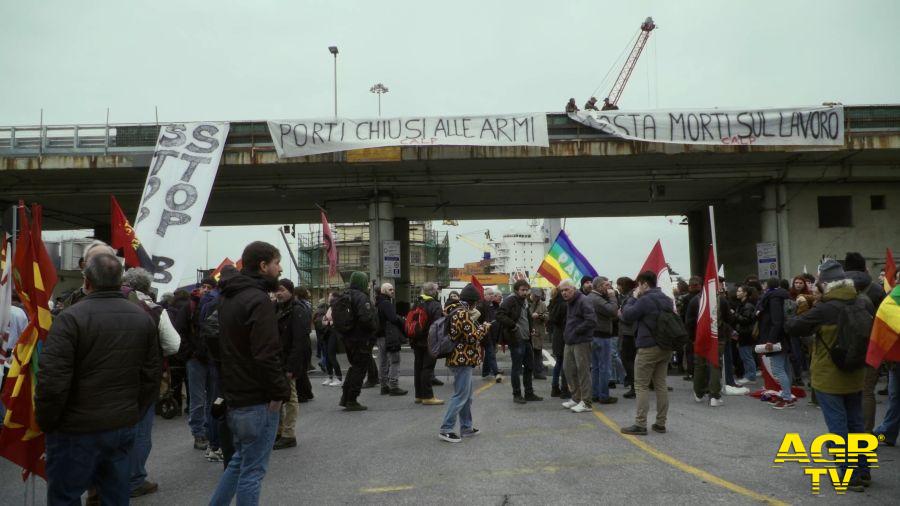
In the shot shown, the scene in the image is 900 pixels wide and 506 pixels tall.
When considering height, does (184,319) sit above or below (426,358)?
above

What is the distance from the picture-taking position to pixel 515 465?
646 cm

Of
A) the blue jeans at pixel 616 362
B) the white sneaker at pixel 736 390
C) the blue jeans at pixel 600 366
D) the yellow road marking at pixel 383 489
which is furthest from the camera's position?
the blue jeans at pixel 616 362

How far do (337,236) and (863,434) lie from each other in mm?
68411

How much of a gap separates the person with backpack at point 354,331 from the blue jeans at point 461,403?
238 cm

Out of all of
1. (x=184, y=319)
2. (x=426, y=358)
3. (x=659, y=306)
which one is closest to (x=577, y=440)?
(x=659, y=306)

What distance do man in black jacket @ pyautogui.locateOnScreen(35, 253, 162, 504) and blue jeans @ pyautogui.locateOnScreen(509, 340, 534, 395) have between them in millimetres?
7426

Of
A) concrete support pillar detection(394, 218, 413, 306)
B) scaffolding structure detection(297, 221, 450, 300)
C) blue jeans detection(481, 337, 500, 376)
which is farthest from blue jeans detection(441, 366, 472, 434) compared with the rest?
scaffolding structure detection(297, 221, 450, 300)

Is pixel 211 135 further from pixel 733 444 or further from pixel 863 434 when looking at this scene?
pixel 863 434

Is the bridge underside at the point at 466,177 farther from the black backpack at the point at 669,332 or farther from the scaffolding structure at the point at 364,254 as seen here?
the scaffolding structure at the point at 364,254

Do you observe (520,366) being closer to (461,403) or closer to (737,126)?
(461,403)

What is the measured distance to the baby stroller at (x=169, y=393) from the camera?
32.4 feet

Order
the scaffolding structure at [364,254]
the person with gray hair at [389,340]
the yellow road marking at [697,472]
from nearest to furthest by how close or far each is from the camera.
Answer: the yellow road marking at [697,472] → the person with gray hair at [389,340] → the scaffolding structure at [364,254]

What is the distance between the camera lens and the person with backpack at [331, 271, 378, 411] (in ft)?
32.5

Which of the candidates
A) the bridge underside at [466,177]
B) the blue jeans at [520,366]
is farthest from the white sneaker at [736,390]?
the bridge underside at [466,177]
